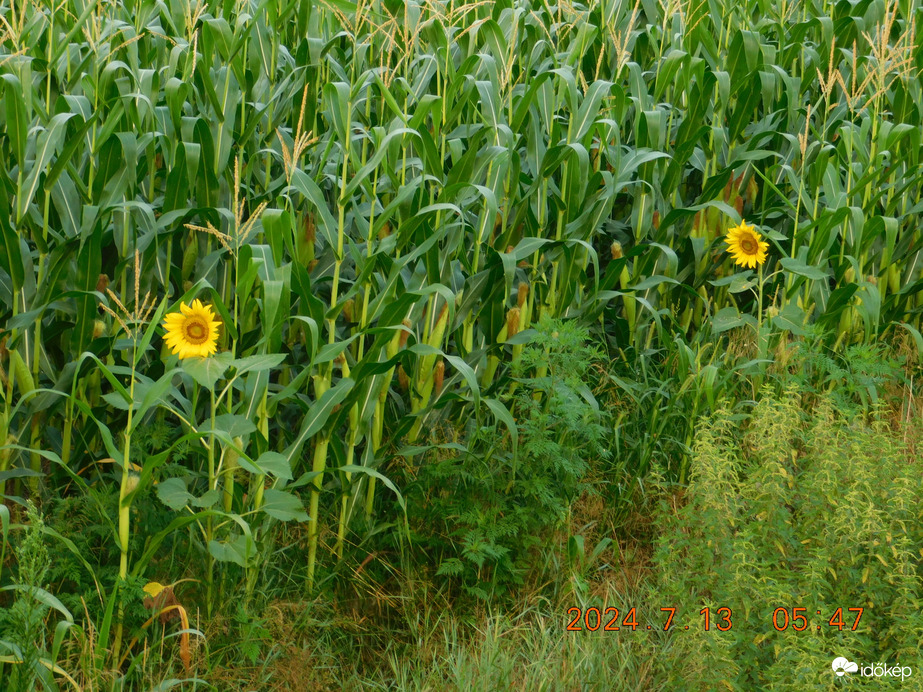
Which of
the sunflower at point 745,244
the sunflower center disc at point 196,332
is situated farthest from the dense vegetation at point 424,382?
the sunflower at point 745,244

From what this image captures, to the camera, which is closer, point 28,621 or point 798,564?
point 28,621

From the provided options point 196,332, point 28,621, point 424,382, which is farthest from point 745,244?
point 28,621

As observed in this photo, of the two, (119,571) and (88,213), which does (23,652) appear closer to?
(119,571)

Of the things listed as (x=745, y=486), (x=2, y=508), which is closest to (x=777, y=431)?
(x=745, y=486)

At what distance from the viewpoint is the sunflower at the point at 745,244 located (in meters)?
4.29

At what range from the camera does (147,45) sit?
4684mm

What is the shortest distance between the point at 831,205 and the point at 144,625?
3440mm

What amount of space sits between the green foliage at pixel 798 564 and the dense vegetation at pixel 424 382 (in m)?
0.02

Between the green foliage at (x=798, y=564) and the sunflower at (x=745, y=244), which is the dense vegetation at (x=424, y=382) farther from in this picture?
the sunflower at (x=745, y=244)

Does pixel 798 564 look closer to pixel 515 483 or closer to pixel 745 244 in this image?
pixel 515 483

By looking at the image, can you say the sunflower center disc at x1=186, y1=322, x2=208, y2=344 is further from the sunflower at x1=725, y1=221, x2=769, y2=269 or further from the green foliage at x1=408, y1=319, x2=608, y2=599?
the sunflower at x1=725, y1=221, x2=769, y2=269

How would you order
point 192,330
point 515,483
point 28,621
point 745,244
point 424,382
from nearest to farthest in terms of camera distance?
1. point 28,621
2. point 192,330
3. point 515,483
4. point 424,382
5. point 745,244

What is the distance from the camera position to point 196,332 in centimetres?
294

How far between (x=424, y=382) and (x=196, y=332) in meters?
1.05
